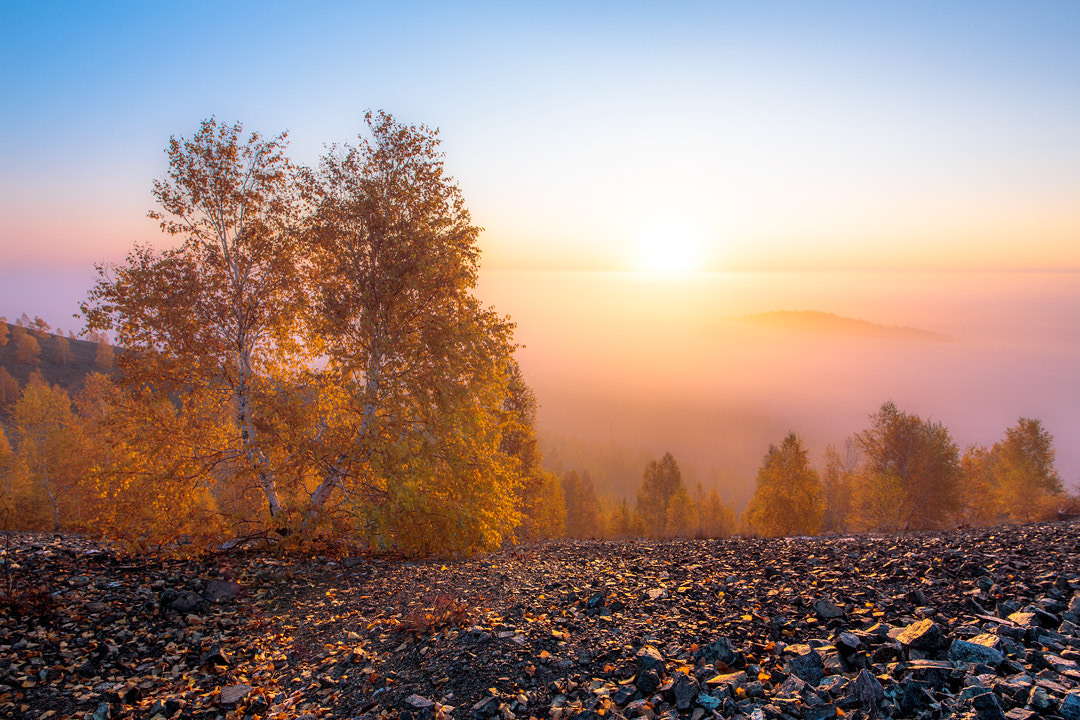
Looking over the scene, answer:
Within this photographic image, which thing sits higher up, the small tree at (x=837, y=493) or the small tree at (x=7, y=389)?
the small tree at (x=7, y=389)

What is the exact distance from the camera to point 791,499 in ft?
124

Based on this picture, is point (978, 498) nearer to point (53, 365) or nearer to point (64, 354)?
point (53, 365)

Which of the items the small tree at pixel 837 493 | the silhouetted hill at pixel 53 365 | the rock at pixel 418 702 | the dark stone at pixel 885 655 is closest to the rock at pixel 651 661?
the dark stone at pixel 885 655

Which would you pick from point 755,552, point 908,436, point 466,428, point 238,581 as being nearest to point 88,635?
point 238,581

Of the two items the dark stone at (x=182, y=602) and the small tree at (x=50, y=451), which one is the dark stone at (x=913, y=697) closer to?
the dark stone at (x=182, y=602)

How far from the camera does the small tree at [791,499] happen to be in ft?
125

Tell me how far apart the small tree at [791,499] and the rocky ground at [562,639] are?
1122 inches

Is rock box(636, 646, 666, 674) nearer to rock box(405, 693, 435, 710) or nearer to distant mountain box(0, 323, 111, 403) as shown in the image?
rock box(405, 693, 435, 710)

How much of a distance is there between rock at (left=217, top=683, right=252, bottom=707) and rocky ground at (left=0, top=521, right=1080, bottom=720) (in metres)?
0.05

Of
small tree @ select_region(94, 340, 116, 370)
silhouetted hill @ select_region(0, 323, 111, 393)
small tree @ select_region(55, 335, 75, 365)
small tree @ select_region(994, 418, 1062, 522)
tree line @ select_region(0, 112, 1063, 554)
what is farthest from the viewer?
small tree @ select_region(55, 335, 75, 365)

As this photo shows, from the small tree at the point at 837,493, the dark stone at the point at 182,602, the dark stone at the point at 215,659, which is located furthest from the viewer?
the small tree at the point at 837,493

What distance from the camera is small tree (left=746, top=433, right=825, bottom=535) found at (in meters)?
38.0

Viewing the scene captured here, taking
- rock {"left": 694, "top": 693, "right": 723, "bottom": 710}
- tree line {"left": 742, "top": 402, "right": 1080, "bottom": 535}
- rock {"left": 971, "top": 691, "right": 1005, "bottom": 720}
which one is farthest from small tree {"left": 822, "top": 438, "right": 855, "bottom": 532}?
rock {"left": 694, "top": 693, "right": 723, "bottom": 710}

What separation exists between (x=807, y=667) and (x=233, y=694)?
301 inches
